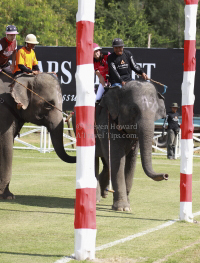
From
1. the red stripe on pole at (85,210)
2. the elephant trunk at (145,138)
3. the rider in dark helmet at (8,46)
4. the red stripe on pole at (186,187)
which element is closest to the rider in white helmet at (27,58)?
the rider in dark helmet at (8,46)

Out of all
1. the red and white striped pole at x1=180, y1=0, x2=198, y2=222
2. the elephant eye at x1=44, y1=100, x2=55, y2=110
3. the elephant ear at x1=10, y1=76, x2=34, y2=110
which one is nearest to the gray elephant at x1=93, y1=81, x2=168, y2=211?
the red and white striped pole at x1=180, y1=0, x2=198, y2=222

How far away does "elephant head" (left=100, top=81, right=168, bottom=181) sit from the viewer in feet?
36.2

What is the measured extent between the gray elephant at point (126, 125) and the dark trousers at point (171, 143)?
39.9 ft

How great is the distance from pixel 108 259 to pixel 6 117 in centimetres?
628

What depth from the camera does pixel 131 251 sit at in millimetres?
7707

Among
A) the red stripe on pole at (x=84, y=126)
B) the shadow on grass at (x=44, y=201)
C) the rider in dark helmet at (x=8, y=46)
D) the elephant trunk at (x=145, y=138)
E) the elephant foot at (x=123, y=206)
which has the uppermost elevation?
the rider in dark helmet at (x=8, y=46)

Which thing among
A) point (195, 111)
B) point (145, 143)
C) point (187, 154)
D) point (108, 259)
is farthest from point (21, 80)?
point (195, 111)

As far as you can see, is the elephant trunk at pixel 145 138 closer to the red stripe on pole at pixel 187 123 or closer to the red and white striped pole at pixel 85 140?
the red stripe on pole at pixel 187 123

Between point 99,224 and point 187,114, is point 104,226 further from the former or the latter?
point 187,114

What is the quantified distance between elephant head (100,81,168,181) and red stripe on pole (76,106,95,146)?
351cm

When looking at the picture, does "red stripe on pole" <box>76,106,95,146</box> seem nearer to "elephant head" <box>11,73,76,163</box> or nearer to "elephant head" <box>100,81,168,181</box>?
"elephant head" <box>100,81,168,181</box>

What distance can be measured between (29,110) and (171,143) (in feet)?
39.3

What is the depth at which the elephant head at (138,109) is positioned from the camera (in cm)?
1105

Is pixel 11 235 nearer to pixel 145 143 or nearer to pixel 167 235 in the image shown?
pixel 167 235
